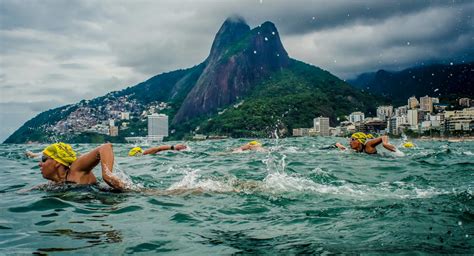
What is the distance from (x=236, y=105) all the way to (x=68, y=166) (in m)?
141

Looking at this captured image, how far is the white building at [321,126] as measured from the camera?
9438 cm

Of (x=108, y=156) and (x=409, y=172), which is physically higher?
(x=108, y=156)

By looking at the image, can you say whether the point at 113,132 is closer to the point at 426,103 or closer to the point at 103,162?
the point at 426,103

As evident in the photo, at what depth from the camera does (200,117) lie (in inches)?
6235

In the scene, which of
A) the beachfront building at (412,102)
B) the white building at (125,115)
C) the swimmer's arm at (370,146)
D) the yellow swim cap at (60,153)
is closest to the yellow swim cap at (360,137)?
the swimmer's arm at (370,146)

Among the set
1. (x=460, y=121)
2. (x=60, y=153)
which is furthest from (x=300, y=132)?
(x=60, y=153)

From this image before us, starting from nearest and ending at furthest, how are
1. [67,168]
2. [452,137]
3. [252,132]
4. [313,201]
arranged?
[313,201] → [67,168] → [452,137] → [252,132]

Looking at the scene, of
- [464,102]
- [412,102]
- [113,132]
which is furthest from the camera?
[113,132]

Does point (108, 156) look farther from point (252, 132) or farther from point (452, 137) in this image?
point (252, 132)

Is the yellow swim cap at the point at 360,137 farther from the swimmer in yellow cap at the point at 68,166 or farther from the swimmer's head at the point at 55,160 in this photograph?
the swimmer's head at the point at 55,160

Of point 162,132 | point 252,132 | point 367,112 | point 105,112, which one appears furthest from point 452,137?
point 105,112

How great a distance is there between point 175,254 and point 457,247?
105 inches

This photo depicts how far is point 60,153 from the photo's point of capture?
6.68 metres

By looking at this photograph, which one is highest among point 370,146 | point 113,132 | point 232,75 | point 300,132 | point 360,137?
point 232,75
